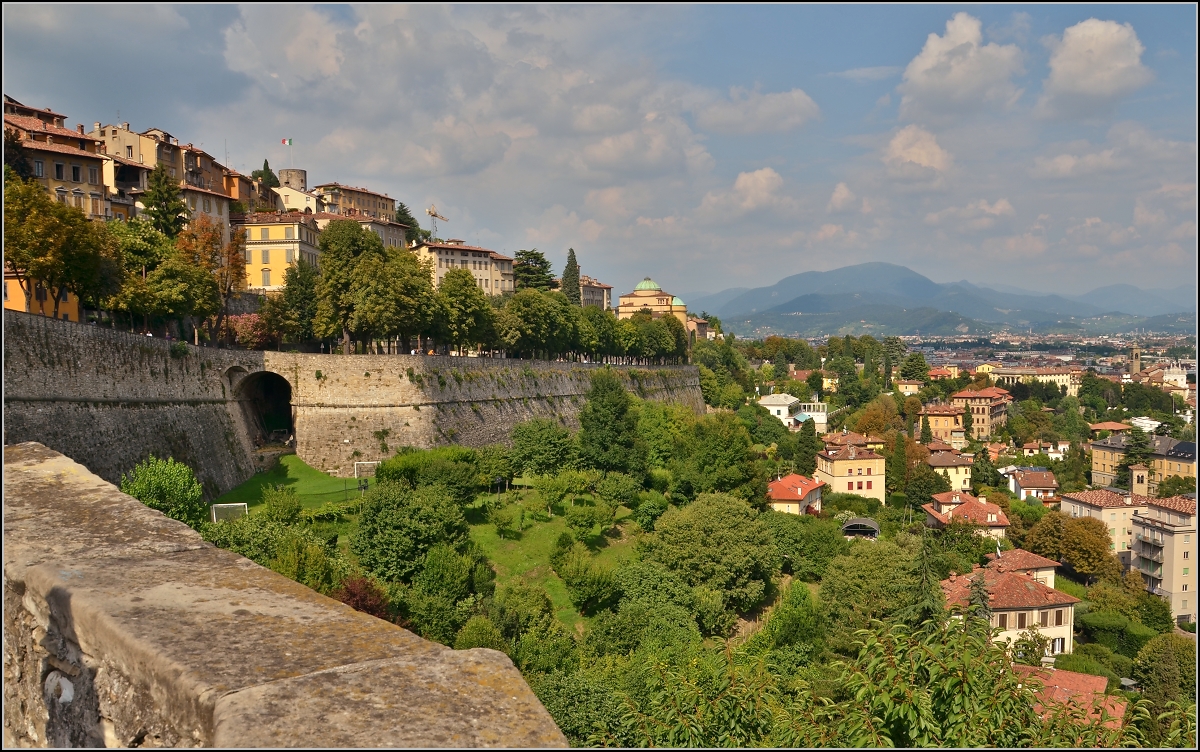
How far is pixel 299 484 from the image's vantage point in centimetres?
3584

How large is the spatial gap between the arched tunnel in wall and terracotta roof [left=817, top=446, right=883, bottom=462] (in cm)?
4226

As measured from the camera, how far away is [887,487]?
227 feet

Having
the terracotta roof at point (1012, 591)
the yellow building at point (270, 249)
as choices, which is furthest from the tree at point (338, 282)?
the terracotta roof at point (1012, 591)

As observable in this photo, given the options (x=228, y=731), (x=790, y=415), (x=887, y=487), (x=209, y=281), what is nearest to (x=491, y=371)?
(x=209, y=281)

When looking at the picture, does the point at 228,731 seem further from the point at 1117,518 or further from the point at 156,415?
the point at 1117,518

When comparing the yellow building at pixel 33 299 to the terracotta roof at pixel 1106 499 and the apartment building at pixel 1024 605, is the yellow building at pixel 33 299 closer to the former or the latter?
the apartment building at pixel 1024 605

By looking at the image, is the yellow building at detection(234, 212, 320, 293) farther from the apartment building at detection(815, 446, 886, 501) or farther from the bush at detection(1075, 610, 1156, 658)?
the bush at detection(1075, 610, 1156, 658)

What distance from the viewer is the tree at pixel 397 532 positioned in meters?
27.7

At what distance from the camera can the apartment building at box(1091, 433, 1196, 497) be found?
7719cm

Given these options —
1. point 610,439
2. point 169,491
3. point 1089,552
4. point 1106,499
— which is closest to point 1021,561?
point 1089,552

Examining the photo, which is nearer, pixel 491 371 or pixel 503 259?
pixel 491 371

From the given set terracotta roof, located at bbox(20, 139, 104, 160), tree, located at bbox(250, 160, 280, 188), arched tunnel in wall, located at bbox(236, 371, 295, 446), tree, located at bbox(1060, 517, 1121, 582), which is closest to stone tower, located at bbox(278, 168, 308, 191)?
tree, located at bbox(250, 160, 280, 188)

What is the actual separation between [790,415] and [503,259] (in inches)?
1566

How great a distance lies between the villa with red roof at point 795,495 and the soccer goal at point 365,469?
83.6ft
